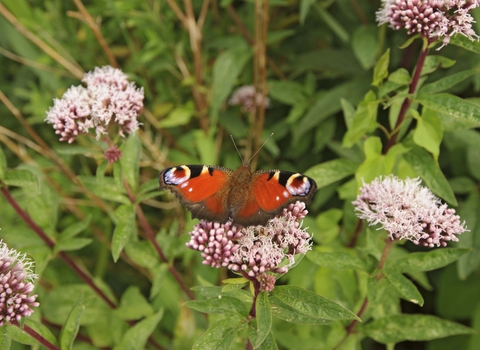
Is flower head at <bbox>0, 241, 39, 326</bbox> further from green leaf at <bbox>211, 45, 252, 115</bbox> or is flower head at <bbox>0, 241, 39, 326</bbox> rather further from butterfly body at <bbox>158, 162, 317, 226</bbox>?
green leaf at <bbox>211, 45, 252, 115</bbox>

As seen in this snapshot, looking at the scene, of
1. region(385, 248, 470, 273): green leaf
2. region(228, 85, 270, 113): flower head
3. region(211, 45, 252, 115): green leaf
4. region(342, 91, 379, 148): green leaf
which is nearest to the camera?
region(385, 248, 470, 273): green leaf

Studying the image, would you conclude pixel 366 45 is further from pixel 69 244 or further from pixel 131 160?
pixel 69 244

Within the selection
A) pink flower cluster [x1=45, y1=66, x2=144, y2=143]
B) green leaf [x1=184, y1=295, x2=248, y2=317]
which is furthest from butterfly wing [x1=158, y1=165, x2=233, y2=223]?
pink flower cluster [x1=45, y1=66, x2=144, y2=143]

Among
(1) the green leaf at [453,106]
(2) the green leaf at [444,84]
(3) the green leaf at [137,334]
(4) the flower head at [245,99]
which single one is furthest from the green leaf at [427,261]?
(4) the flower head at [245,99]

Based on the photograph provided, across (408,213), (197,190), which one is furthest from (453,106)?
(197,190)

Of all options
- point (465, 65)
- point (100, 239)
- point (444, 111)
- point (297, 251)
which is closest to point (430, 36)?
point (444, 111)

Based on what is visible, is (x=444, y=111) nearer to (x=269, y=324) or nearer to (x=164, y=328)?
(x=269, y=324)
